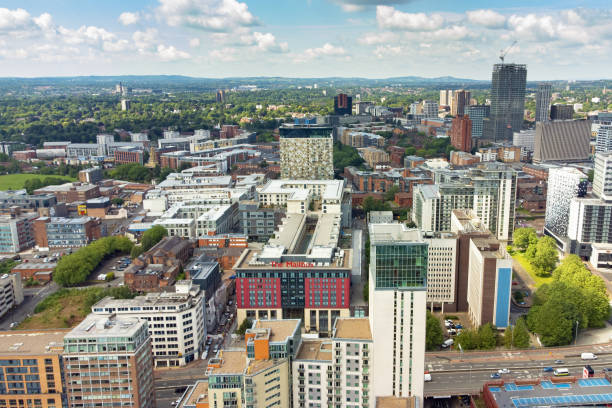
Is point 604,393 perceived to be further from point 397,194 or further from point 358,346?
point 397,194

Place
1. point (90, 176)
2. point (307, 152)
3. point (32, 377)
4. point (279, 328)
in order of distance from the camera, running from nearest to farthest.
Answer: point (32, 377) → point (279, 328) → point (307, 152) → point (90, 176)

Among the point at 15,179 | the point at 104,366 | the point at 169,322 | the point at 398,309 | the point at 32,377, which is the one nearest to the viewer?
the point at 398,309

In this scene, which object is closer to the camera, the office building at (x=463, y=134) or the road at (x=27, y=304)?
the road at (x=27, y=304)

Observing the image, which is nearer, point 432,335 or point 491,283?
point 432,335

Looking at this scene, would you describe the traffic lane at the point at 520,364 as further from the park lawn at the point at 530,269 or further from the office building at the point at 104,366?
the office building at the point at 104,366

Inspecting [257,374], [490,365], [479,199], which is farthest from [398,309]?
[479,199]

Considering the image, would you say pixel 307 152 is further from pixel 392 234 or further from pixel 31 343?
pixel 31 343

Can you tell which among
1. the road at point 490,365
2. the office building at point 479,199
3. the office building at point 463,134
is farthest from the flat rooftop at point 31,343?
the office building at point 463,134
